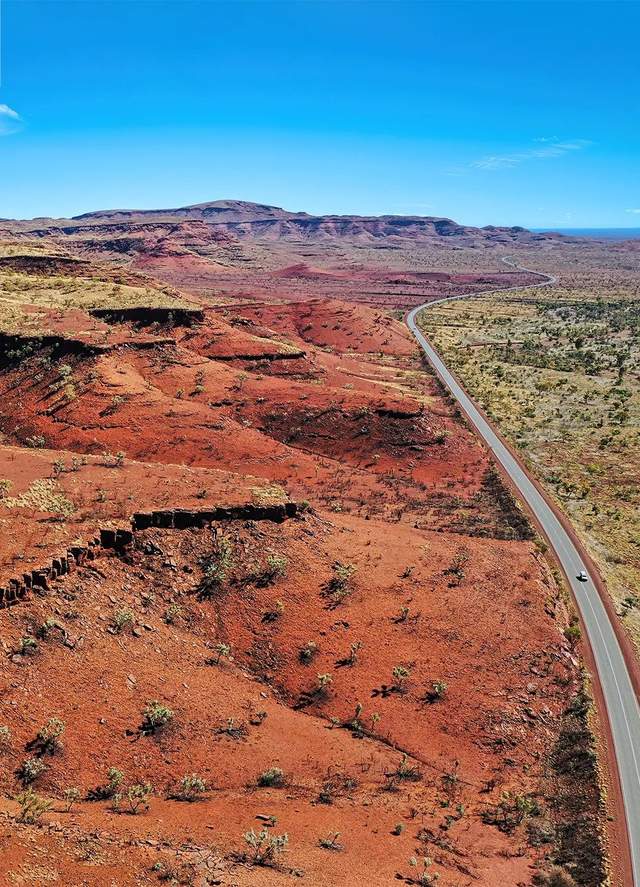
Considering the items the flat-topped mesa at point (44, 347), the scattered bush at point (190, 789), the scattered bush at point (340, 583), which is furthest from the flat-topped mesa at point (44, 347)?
the scattered bush at point (190, 789)

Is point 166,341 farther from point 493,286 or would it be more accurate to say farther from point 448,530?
point 493,286

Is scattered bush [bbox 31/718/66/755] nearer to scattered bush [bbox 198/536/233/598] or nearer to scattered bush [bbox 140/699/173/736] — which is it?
scattered bush [bbox 140/699/173/736]

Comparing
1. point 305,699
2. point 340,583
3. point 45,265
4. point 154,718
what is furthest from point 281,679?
point 45,265

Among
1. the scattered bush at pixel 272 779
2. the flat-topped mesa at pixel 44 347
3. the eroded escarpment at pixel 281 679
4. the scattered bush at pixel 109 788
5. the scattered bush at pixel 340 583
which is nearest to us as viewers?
the eroded escarpment at pixel 281 679

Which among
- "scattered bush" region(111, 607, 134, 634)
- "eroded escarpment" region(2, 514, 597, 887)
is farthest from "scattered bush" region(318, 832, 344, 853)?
"scattered bush" region(111, 607, 134, 634)

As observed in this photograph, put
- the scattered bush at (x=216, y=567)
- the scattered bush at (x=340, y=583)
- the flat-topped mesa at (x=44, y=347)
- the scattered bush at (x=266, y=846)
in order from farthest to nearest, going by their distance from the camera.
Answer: the flat-topped mesa at (x=44, y=347) < the scattered bush at (x=340, y=583) < the scattered bush at (x=216, y=567) < the scattered bush at (x=266, y=846)

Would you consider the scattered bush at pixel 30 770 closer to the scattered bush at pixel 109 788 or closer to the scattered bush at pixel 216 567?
the scattered bush at pixel 109 788

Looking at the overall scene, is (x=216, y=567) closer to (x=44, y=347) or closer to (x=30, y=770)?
(x=30, y=770)
